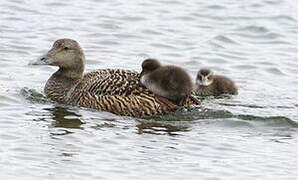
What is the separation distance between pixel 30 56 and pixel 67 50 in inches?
84.0

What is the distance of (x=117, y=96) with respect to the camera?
12.1 m

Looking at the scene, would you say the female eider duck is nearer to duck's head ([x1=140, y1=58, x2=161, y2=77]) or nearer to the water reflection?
duck's head ([x1=140, y1=58, x2=161, y2=77])

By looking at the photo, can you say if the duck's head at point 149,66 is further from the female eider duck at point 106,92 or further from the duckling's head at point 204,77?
the duckling's head at point 204,77

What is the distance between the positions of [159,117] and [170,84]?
47 centimetres

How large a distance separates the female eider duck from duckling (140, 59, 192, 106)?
82 mm

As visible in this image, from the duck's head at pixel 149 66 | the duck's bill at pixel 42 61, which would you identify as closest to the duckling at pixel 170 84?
the duck's head at pixel 149 66

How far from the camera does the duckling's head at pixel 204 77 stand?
13715 mm

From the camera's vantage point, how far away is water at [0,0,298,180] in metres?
9.83

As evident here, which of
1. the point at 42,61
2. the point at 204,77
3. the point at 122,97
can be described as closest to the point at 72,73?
the point at 42,61

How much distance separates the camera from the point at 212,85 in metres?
13.8

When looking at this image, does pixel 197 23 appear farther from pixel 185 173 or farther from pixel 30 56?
pixel 185 173

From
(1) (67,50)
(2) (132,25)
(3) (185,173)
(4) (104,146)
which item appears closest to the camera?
(3) (185,173)

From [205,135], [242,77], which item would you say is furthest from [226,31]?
[205,135]

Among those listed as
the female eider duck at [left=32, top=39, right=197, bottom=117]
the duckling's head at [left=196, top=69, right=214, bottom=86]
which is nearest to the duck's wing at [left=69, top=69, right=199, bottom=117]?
the female eider duck at [left=32, top=39, right=197, bottom=117]
